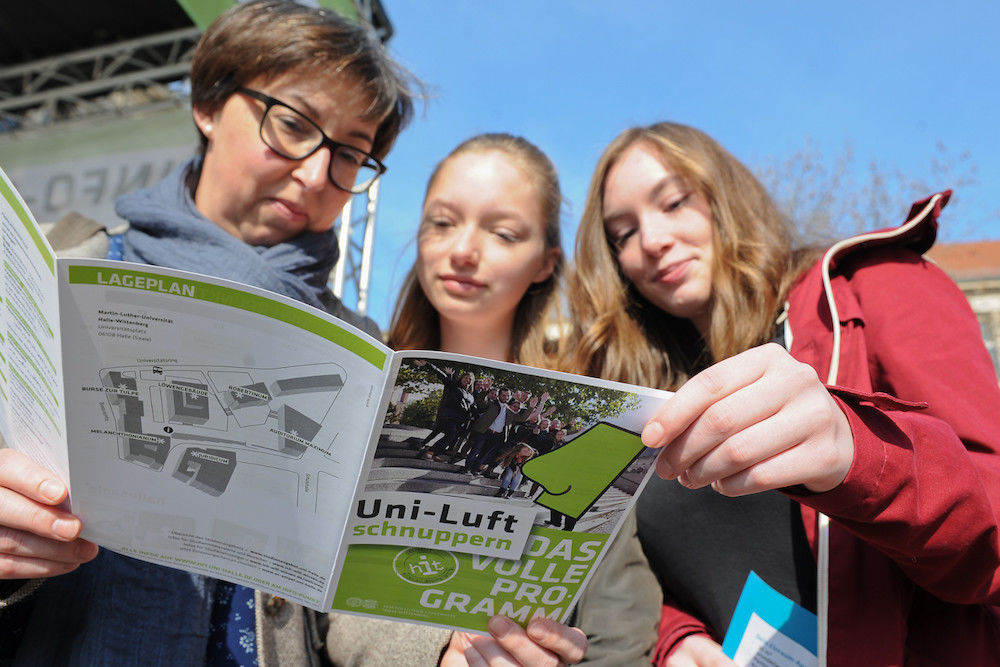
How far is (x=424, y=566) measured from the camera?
90cm

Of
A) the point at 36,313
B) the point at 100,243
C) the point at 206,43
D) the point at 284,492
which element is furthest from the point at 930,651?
the point at 206,43

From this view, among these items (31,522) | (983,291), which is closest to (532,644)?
(31,522)

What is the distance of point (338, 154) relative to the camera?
167 cm

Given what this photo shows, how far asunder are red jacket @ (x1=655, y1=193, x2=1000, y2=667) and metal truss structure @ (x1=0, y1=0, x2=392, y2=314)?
15.5 feet

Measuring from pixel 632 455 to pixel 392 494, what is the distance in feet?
0.99

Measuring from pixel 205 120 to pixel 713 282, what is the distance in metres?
1.34

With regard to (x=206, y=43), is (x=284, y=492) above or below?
below

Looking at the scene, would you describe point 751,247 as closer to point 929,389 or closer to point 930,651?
point 929,389

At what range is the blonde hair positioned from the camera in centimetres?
195

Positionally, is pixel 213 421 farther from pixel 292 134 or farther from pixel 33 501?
pixel 292 134

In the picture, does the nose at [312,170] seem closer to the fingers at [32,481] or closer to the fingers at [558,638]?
Result: the fingers at [32,481]

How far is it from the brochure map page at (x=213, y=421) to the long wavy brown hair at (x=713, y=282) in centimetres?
100

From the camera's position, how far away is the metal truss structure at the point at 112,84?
5.98 m

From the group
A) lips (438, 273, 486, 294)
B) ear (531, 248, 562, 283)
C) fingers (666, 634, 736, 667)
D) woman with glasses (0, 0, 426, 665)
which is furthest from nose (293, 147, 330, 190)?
fingers (666, 634, 736, 667)
